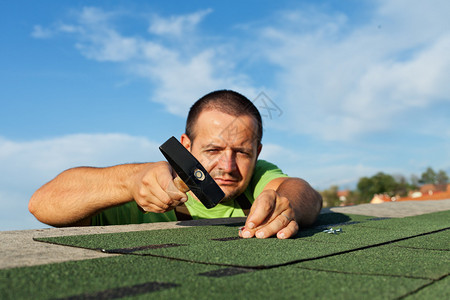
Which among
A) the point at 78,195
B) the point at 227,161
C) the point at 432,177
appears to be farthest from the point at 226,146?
the point at 432,177

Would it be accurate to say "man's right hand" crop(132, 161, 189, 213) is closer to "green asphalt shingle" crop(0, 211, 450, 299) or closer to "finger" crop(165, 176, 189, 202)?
"finger" crop(165, 176, 189, 202)

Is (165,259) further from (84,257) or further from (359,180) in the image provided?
(359,180)

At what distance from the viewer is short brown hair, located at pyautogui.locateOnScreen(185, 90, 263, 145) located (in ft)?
11.3

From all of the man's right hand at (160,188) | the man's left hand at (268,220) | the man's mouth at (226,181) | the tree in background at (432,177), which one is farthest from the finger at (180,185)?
the tree in background at (432,177)

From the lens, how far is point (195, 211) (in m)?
3.88

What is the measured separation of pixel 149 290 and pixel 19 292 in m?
0.38

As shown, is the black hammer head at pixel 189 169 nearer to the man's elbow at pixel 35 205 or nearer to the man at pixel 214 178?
the man at pixel 214 178

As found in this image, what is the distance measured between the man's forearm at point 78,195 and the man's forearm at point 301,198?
1.26 m

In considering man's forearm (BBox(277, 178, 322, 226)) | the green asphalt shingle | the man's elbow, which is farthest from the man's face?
the man's elbow

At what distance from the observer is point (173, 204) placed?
93.3 inches

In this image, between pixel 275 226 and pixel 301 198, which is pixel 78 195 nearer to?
pixel 275 226

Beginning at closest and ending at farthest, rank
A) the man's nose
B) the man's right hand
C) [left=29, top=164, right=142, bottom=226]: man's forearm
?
the man's right hand < [left=29, top=164, right=142, bottom=226]: man's forearm < the man's nose

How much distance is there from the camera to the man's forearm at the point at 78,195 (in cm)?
284

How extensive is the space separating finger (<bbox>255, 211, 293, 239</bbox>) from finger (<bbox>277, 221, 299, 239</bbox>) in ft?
0.07
